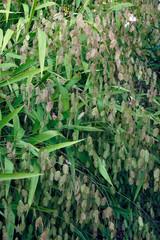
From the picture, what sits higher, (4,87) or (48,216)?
(4,87)

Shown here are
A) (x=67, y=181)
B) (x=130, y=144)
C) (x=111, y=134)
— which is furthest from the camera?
(x=111, y=134)

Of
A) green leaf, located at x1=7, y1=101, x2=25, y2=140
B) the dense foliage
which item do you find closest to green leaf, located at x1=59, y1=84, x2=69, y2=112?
the dense foliage

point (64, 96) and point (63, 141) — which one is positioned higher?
point (64, 96)

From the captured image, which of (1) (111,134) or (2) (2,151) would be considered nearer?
(2) (2,151)

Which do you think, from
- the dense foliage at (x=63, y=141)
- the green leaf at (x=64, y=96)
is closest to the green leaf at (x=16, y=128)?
the dense foliage at (x=63, y=141)

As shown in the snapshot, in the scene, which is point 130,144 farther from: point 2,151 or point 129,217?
point 2,151

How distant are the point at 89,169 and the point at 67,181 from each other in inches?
9.5

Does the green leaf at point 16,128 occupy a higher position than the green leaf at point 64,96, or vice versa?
the green leaf at point 64,96

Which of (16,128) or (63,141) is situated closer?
(16,128)

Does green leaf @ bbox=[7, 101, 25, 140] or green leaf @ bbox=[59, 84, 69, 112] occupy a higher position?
green leaf @ bbox=[59, 84, 69, 112]

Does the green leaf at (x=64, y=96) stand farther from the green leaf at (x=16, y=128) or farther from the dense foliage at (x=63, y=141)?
the green leaf at (x=16, y=128)

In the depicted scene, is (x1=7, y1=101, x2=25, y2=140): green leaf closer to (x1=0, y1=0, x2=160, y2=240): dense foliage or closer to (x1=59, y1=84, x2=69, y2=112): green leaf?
(x1=0, y1=0, x2=160, y2=240): dense foliage

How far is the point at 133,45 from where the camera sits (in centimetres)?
148

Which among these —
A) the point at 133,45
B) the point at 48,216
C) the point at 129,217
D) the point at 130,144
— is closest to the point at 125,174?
the point at 129,217
